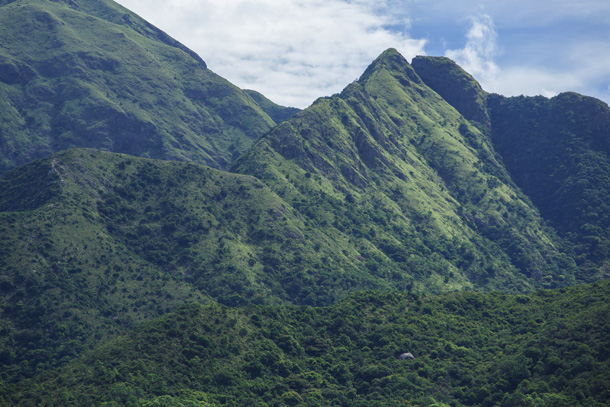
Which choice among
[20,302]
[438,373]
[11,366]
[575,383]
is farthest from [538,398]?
[20,302]

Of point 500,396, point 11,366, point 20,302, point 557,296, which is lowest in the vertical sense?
point 11,366

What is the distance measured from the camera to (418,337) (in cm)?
17612

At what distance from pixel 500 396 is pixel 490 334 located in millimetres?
45863

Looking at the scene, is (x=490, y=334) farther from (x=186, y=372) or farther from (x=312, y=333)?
(x=186, y=372)

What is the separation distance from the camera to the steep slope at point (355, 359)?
131875 millimetres

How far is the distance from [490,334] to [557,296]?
28650mm

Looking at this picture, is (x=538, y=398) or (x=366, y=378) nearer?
(x=538, y=398)

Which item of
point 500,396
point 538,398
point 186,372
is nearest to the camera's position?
point 538,398

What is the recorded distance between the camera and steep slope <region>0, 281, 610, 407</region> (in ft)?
433

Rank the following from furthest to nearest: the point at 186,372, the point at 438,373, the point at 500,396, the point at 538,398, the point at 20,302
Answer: the point at 20,302
the point at 438,373
the point at 186,372
the point at 500,396
the point at 538,398

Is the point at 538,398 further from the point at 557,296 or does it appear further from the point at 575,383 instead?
the point at 557,296

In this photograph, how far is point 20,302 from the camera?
191 meters

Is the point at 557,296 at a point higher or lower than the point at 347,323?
higher

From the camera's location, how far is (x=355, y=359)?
169625mm
